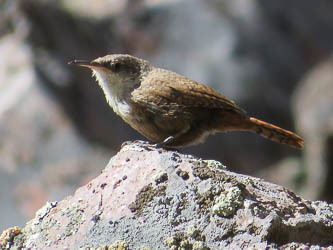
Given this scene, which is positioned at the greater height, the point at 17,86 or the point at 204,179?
the point at 17,86

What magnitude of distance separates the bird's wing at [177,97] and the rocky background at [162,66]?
5.18m

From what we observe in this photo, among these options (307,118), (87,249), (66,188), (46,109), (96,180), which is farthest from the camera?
(307,118)

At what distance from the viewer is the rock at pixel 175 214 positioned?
11.4 ft

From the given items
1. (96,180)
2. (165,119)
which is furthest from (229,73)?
(96,180)

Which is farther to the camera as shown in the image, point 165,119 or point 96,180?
point 165,119

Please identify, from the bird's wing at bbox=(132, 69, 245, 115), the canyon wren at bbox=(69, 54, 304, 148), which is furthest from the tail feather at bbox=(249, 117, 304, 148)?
the bird's wing at bbox=(132, 69, 245, 115)

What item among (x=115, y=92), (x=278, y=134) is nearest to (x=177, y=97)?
(x=115, y=92)

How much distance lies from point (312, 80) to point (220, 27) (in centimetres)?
182

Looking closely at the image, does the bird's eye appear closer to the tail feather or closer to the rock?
the tail feather

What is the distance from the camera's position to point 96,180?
4016 mm

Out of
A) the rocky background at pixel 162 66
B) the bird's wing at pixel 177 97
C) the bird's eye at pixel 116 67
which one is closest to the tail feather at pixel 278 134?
the bird's wing at pixel 177 97

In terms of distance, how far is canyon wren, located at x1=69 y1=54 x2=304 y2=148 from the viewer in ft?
16.3

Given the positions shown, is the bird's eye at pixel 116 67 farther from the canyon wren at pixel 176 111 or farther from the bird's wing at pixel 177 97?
the bird's wing at pixel 177 97

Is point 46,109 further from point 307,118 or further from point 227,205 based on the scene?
point 227,205
